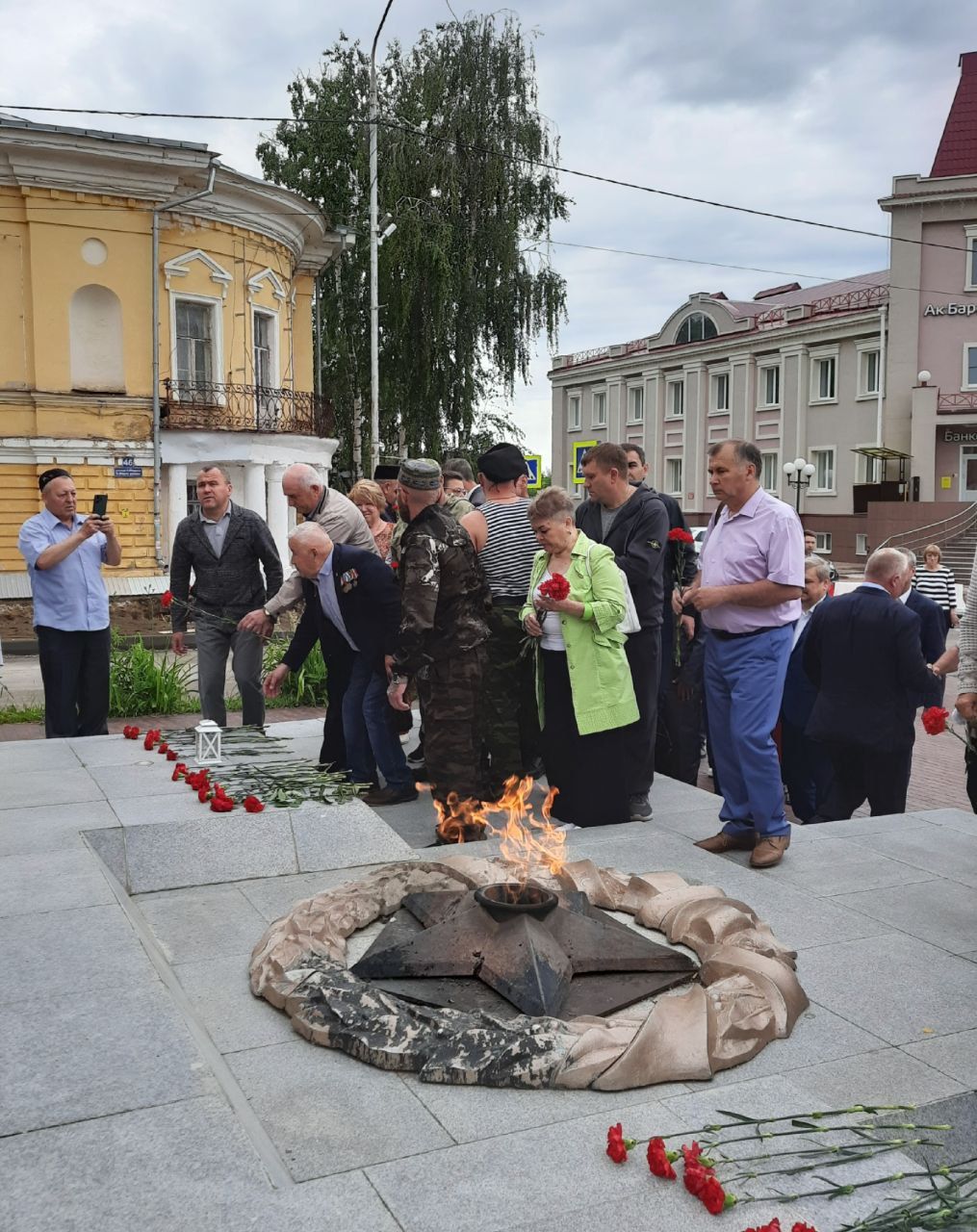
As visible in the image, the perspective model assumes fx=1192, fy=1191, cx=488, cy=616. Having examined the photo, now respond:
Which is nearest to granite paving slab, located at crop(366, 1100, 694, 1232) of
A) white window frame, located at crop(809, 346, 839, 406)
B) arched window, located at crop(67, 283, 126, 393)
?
arched window, located at crop(67, 283, 126, 393)

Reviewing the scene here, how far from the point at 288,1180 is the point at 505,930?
1416 millimetres

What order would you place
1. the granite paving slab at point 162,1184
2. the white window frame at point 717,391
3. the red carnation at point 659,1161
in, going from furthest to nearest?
the white window frame at point 717,391 < the red carnation at point 659,1161 < the granite paving slab at point 162,1184

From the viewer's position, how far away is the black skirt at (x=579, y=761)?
6098 millimetres

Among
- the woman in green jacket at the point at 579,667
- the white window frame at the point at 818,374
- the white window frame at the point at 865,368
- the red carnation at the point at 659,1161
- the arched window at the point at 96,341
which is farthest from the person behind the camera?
the white window frame at the point at 818,374

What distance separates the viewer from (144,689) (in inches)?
454

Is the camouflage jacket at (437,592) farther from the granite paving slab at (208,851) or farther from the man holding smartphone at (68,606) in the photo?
the man holding smartphone at (68,606)

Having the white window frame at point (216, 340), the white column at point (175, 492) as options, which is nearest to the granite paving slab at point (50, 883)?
the white column at point (175, 492)

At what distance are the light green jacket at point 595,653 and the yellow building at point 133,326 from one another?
1747 cm

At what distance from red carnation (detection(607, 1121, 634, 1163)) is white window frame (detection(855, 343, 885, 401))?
122ft

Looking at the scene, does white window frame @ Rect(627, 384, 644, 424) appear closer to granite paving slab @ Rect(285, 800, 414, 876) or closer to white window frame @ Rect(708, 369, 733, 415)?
white window frame @ Rect(708, 369, 733, 415)

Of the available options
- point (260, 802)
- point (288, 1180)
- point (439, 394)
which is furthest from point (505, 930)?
point (439, 394)

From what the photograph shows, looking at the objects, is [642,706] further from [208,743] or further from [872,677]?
[208,743]

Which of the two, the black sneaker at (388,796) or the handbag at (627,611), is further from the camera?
the black sneaker at (388,796)

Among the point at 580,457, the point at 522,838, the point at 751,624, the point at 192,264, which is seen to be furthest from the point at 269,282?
the point at 522,838
